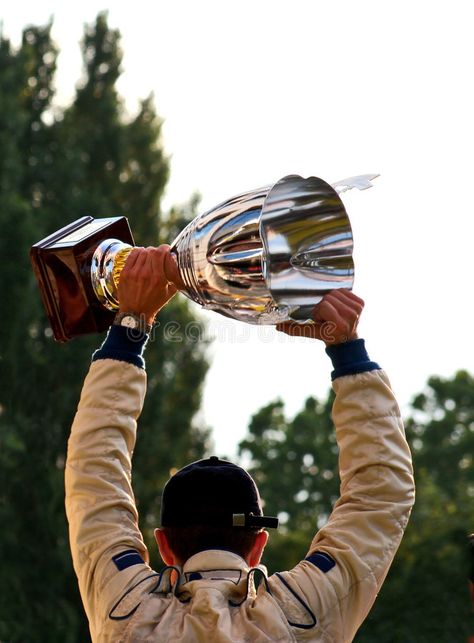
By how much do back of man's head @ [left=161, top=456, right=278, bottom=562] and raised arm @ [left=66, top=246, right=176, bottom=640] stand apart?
8cm

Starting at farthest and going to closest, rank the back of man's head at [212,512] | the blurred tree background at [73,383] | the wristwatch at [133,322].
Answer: the blurred tree background at [73,383], the wristwatch at [133,322], the back of man's head at [212,512]

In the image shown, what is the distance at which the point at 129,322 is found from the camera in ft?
8.00

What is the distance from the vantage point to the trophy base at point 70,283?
2.87 m

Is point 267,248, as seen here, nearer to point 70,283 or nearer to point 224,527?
point 70,283

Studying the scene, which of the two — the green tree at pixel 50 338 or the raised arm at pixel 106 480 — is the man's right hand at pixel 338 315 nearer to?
the raised arm at pixel 106 480

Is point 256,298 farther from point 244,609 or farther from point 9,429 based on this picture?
point 9,429

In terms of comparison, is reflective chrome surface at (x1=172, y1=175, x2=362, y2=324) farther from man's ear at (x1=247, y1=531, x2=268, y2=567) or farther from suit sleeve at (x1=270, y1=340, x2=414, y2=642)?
man's ear at (x1=247, y1=531, x2=268, y2=567)

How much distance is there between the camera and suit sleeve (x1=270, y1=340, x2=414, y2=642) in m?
2.22

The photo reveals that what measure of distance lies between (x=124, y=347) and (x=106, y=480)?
11.3 inches

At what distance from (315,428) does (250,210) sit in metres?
27.3

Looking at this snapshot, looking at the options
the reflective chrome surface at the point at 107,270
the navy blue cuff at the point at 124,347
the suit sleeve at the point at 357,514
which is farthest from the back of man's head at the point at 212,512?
the reflective chrome surface at the point at 107,270

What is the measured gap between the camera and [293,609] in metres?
2.20

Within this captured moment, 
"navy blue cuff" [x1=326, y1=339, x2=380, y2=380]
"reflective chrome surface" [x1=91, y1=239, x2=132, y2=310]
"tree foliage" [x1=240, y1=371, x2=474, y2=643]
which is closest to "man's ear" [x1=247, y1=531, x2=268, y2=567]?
"navy blue cuff" [x1=326, y1=339, x2=380, y2=380]

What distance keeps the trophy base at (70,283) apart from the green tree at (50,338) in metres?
13.2
